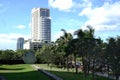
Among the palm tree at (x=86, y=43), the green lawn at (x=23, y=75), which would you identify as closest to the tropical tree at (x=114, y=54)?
the palm tree at (x=86, y=43)

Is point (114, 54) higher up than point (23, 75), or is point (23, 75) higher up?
point (114, 54)

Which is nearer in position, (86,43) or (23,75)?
(86,43)

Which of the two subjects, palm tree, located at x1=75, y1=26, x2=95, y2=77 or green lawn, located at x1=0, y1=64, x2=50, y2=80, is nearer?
palm tree, located at x1=75, y1=26, x2=95, y2=77

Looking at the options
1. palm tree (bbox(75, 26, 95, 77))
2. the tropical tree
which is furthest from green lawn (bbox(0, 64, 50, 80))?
the tropical tree

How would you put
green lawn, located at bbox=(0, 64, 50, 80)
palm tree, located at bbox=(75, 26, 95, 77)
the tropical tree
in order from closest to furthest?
the tropical tree
palm tree, located at bbox=(75, 26, 95, 77)
green lawn, located at bbox=(0, 64, 50, 80)

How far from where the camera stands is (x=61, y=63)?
81.3 metres

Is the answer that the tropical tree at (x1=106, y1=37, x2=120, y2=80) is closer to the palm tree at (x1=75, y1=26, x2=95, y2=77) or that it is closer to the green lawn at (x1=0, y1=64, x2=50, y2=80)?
the palm tree at (x1=75, y1=26, x2=95, y2=77)

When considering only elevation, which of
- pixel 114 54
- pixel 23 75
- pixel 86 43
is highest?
pixel 86 43

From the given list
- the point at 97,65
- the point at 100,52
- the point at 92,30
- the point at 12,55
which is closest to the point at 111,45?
the point at 100,52

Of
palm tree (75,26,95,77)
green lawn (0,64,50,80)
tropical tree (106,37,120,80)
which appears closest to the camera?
tropical tree (106,37,120,80)

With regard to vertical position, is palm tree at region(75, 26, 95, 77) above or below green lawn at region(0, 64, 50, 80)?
above

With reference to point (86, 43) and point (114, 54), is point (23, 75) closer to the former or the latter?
point (86, 43)

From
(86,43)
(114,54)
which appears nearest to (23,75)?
(86,43)

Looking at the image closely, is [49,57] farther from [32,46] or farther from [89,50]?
[32,46]
